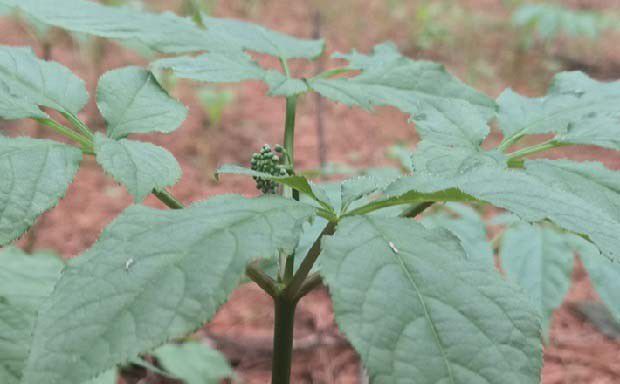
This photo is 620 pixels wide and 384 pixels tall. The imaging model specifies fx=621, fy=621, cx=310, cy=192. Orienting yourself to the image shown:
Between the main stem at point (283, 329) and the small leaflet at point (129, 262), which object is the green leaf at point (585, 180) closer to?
the main stem at point (283, 329)

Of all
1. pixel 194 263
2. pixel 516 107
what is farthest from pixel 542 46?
pixel 194 263

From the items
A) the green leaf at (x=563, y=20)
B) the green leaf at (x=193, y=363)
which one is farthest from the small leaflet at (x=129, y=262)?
the green leaf at (x=563, y=20)

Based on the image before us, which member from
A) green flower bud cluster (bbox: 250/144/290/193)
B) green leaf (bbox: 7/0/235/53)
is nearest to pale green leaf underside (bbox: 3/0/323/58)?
green leaf (bbox: 7/0/235/53)

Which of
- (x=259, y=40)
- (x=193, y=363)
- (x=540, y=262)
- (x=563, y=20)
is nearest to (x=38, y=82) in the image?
(x=259, y=40)

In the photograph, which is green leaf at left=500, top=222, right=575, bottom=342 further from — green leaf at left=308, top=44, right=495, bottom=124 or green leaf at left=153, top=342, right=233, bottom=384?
green leaf at left=153, top=342, right=233, bottom=384

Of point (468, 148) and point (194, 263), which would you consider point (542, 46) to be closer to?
point (468, 148)

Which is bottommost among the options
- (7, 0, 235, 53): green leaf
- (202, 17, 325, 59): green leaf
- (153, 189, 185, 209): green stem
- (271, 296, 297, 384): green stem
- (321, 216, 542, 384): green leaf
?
(321, 216, 542, 384): green leaf

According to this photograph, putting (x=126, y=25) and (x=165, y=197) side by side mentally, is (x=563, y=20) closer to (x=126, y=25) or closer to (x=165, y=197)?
(x=126, y=25)

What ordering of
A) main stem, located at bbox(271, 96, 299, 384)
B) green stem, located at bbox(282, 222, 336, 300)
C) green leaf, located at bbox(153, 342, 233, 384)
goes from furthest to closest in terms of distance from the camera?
green leaf, located at bbox(153, 342, 233, 384), main stem, located at bbox(271, 96, 299, 384), green stem, located at bbox(282, 222, 336, 300)
